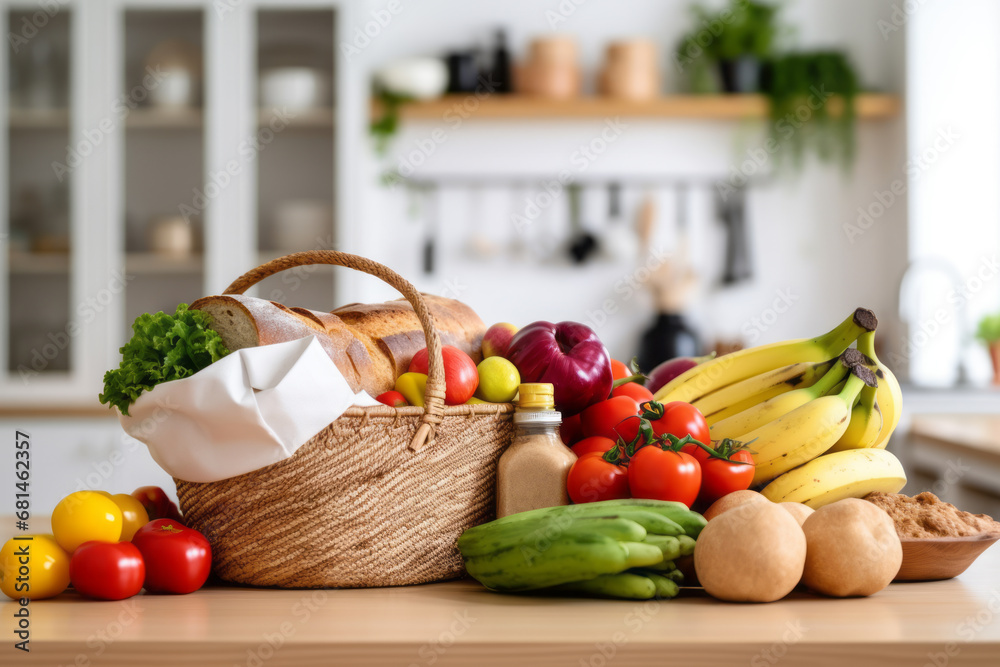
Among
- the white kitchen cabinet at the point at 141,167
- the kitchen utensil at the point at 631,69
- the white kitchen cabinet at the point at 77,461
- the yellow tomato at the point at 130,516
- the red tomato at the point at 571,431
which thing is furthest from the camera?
the kitchen utensil at the point at 631,69

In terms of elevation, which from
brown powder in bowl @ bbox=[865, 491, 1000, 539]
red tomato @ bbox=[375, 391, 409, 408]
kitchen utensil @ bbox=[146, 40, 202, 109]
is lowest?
brown powder in bowl @ bbox=[865, 491, 1000, 539]

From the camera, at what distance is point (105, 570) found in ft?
2.30

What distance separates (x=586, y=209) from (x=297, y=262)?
2452 millimetres

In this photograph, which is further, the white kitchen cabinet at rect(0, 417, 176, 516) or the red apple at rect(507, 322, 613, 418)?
the white kitchen cabinet at rect(0, 417, 176, 516)

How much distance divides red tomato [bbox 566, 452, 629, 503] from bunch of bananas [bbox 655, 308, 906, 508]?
17 centimetres

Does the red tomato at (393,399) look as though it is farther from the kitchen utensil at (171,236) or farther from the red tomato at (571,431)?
the kitchen utensil at (171,236)

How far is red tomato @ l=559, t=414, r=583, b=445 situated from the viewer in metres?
0.94

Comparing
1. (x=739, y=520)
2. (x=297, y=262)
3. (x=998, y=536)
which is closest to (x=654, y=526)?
(x=739, y=520)

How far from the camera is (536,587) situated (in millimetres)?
705

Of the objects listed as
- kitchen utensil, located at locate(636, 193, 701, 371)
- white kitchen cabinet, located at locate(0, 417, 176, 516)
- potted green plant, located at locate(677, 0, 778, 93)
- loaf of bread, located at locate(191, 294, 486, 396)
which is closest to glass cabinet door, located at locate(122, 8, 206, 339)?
white kitchen cabinet, located at locate(0, 417, 176, 516)

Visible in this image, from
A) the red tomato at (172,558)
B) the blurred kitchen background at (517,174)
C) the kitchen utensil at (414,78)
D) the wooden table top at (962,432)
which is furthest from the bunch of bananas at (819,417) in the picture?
the kitchen utensil at (414,78)

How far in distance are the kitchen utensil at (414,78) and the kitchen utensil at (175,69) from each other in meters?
0.64

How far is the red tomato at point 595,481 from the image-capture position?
0.76m

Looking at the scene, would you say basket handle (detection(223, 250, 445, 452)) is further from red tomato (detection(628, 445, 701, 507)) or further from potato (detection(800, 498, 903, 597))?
potato (detection(800, 498, 903, 597))
